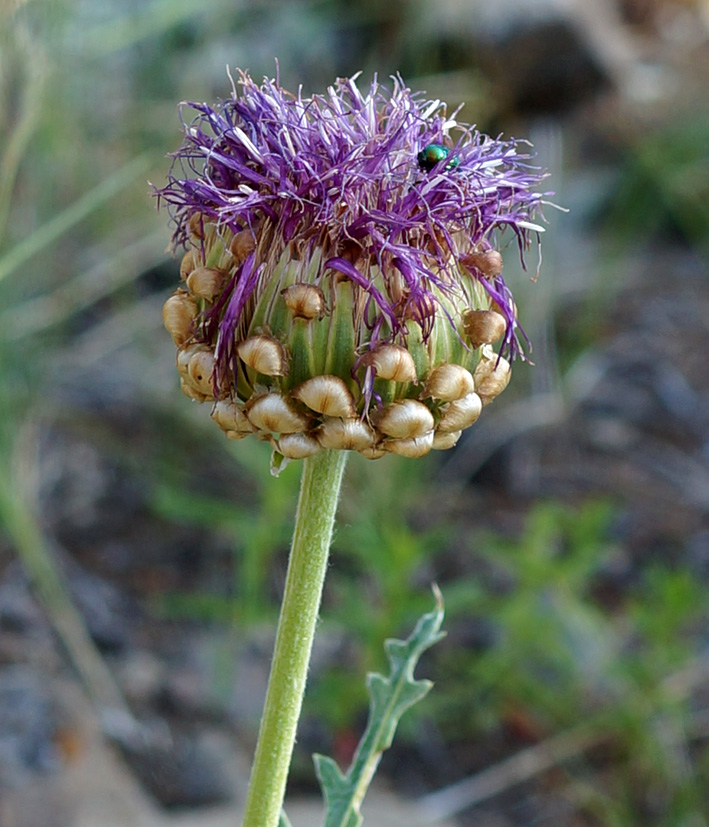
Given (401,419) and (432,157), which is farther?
(432,157)

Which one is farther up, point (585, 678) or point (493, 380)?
point (585, 678)

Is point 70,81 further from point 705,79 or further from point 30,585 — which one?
point 705,79

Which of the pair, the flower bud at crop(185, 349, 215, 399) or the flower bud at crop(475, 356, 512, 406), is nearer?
the flower bud at crop(185, 349, 215, 399)

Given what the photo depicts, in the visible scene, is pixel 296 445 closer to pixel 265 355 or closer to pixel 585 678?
pixel 265 355


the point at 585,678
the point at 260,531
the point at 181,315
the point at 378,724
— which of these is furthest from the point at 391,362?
the point at 585,678

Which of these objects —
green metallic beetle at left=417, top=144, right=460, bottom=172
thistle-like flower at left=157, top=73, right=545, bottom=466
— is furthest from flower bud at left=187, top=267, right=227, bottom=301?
green metallic beetle at left=417, top=144, right=460, bottom=172

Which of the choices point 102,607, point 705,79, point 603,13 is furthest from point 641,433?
point 603,13

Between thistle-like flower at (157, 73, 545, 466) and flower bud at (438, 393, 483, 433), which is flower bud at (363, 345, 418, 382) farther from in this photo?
flower bud at (438, 393, 483, 433)
